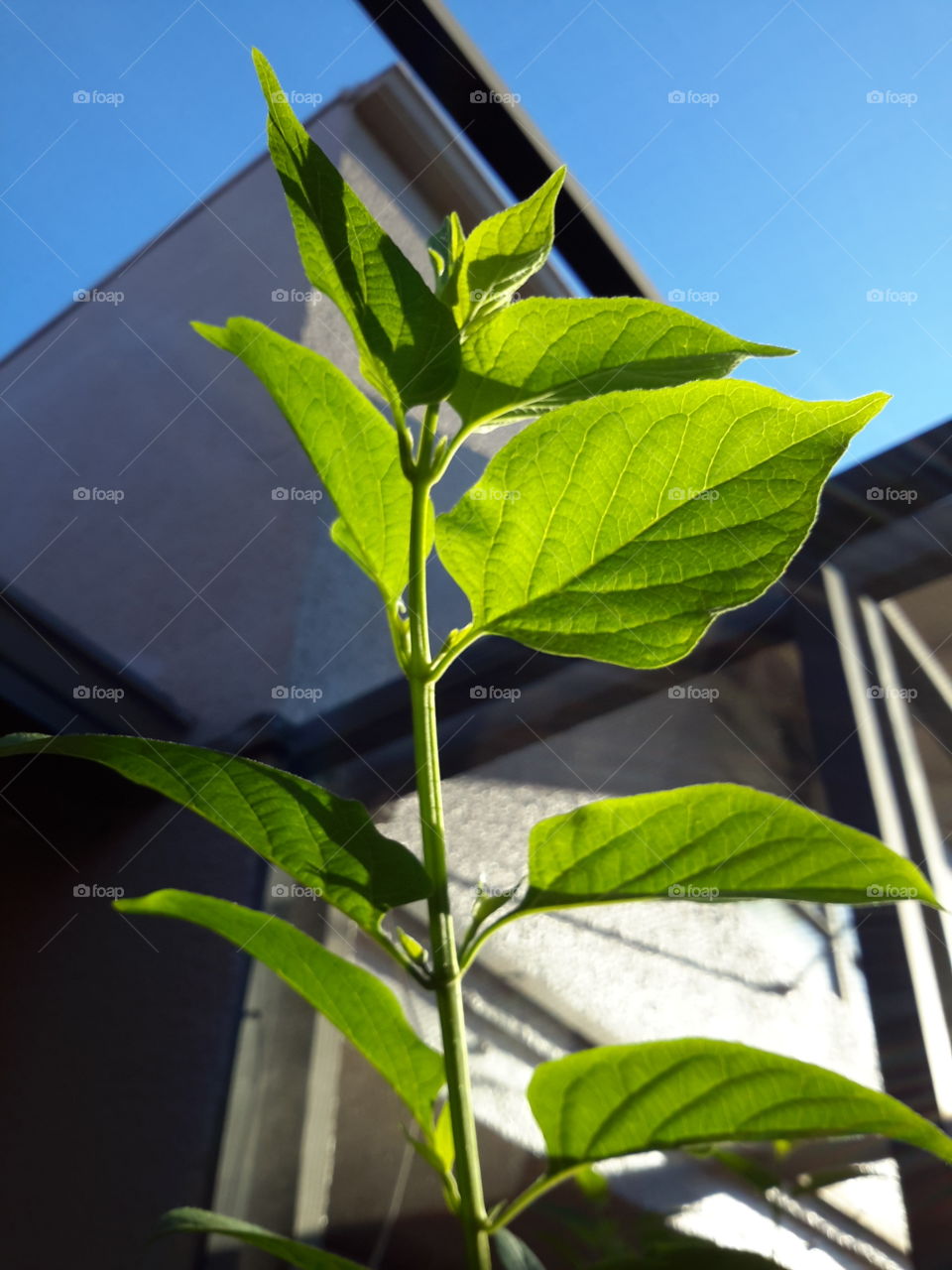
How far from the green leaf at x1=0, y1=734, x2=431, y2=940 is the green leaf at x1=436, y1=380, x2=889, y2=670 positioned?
0.36ft

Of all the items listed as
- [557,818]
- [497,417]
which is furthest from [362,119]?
[557,818]

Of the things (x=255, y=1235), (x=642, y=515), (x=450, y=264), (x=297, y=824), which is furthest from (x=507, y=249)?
(x=255, y=1235)

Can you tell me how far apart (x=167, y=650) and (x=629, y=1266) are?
4.70 ft

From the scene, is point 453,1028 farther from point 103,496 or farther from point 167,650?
point 103,496

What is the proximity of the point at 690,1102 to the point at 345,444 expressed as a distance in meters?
0.31

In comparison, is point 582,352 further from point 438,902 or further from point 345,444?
point 438,902

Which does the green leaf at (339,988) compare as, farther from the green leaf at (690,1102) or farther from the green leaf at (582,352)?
the green leaf at (582,352)

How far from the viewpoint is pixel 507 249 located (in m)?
0.40

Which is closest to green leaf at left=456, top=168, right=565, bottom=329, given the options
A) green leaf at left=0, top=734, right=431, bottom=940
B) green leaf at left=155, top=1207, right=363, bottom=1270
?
green leaf at left=0, top=734, right=431, bottom=940

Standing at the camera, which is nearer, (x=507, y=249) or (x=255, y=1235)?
(x=255, y=1235)

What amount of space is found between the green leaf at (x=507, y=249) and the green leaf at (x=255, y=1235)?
388 millimetres

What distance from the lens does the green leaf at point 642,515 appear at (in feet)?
1.11

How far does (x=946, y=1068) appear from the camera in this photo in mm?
934

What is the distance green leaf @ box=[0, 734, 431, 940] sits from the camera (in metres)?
0.32
